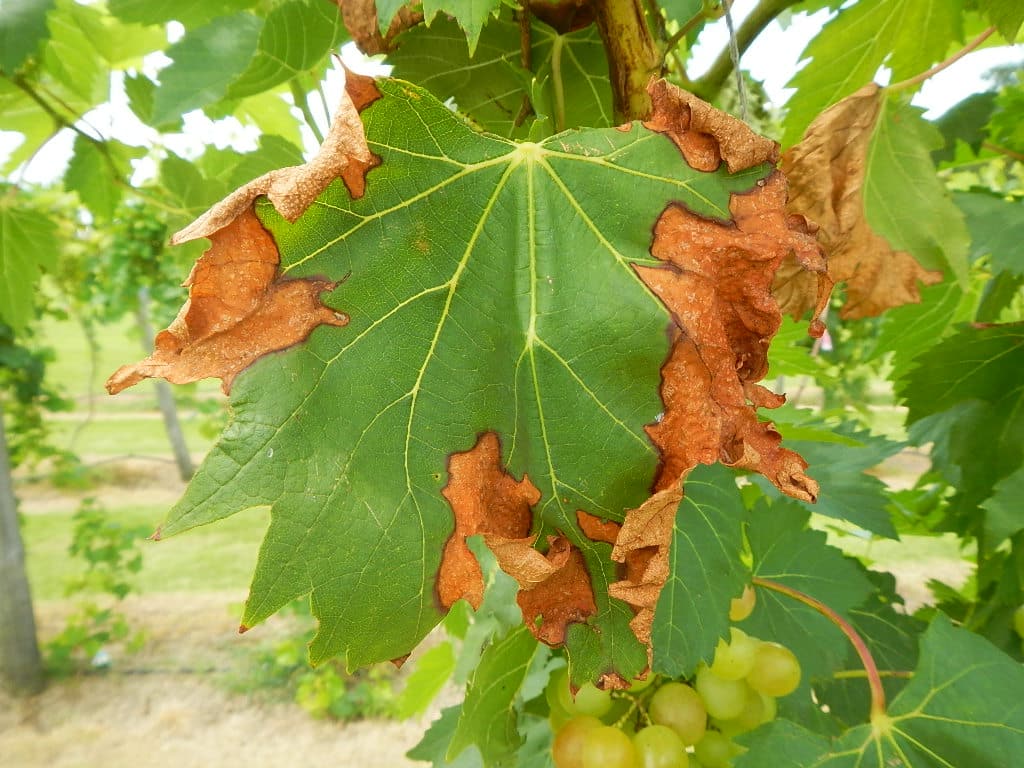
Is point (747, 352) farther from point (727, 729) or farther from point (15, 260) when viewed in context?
point (15, 260)

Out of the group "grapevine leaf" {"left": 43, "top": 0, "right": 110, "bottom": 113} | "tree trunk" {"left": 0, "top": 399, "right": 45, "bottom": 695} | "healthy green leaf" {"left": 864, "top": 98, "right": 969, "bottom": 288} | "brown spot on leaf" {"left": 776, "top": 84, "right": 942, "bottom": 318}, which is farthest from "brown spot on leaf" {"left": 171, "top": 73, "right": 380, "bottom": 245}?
"tree trunk" {"left": 0, "top": 399, "right": 45, "bottom": 695}

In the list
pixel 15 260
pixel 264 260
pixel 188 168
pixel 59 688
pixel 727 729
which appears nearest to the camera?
pixel 264 260

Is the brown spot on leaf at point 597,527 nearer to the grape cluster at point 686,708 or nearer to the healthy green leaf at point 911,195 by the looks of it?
the grape cluster at point 686,708

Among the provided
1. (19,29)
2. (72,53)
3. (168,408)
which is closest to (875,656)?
(19,29)

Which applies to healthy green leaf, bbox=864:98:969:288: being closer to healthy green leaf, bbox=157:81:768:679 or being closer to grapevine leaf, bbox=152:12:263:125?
healthy green leaf, bbox=157:81:768:679

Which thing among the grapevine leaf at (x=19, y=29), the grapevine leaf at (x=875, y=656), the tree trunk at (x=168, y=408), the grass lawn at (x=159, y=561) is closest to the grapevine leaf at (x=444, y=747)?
the grapevine leaf at (x=875, y=656)

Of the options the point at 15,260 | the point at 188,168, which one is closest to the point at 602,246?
the point at 188,168

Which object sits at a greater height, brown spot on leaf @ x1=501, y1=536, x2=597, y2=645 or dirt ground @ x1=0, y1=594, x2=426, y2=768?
brown spot on leaf @ x1=501, y1=536, x2=597, y2=645
